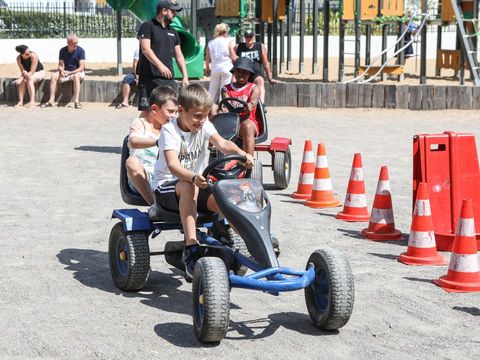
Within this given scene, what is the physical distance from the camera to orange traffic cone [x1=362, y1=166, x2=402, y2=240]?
7.92m

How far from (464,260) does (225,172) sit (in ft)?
5.21

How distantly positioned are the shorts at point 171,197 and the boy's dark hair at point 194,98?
500 millimetres

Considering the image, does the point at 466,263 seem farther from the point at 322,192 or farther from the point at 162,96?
the point at 322,192

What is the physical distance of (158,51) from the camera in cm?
1169

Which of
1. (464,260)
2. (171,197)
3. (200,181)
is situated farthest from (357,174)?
(200,181)

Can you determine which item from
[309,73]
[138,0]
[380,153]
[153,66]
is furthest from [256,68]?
[309,73]

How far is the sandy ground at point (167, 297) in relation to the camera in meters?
5.12

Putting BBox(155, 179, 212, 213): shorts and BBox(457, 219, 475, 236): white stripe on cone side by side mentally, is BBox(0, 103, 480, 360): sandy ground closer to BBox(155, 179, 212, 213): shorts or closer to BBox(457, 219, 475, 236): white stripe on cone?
BBox(457, 219, 475, 236): white stripe on cone

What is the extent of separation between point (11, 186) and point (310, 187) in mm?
3017

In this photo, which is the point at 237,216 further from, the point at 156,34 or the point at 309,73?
the point at 309,73

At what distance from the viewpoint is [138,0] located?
2450 cm

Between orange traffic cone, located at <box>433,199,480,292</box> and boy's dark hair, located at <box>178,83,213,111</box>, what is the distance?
174cm

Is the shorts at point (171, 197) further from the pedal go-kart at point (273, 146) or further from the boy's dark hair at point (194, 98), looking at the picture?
the pedal go-kart at point (273, 146)

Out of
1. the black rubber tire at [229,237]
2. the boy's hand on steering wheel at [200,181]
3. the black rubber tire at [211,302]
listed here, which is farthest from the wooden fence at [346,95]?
the black rubber tire at [211,302]
